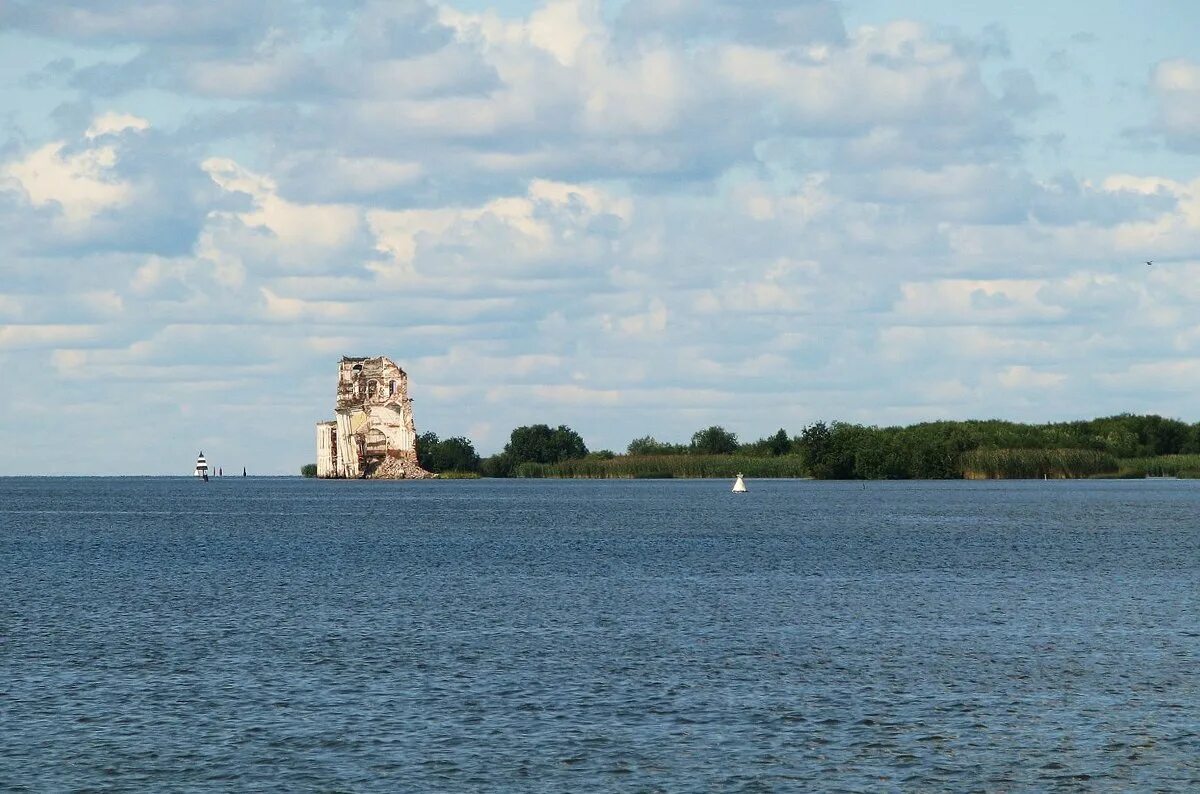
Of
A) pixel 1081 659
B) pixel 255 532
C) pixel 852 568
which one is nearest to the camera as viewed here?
pixel 1081 659

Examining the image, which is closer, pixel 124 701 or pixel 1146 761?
pixel 1146 761

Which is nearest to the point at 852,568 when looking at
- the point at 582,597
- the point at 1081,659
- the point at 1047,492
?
the point at 582,597

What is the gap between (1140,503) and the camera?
147500 mm

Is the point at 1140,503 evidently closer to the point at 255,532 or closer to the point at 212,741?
the point at 255,532

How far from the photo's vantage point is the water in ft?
85.5

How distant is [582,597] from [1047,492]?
142 metres

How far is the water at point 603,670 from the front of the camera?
2606 cm

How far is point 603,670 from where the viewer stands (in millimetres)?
35969

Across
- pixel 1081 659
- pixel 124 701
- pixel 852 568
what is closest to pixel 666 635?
pixel 1081 659

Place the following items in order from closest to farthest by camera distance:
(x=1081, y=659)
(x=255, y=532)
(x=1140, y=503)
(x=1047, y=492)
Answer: (x=1081, y=659) < (x=255, y=532) < (x=1140, y=503) < (x=1047, y=492)

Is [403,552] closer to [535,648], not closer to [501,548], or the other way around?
[501,548]

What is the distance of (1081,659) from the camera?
123ft

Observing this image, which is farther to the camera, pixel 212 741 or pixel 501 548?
pixel 501 548

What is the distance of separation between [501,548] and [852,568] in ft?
73.8
